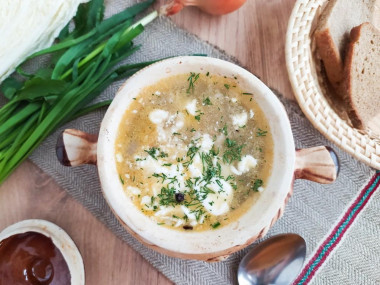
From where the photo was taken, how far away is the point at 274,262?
1254 mm

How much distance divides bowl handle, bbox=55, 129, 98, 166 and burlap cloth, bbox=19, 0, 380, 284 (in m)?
0.22

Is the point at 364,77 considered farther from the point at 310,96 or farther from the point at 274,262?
the point at 274,262

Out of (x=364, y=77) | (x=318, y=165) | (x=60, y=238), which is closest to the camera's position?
(x=318, y=165)

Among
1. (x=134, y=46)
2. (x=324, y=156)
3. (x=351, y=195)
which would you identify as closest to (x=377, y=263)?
(x=351, y=195)

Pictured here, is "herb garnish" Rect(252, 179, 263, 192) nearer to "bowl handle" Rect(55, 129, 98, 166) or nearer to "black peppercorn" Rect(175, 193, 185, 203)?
"black peppercorn" Rect(175, 193, 185, 203)

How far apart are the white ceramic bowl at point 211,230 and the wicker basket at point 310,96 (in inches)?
6.8

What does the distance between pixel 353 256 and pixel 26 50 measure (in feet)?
3.32

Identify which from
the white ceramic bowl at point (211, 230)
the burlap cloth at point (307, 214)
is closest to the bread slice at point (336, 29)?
the burlap cloth at point (307, 214)

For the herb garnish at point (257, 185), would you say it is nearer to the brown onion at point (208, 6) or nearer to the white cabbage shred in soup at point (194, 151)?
the white cabbage shred in soup at point (194, 151)

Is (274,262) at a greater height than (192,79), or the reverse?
(192,79)

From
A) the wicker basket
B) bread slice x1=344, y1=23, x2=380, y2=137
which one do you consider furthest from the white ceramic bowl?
bread slice x1=344, y1=23, x2=380, y2=137

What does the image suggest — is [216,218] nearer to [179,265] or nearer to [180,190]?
[180,190]

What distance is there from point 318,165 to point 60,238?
2.06 ft

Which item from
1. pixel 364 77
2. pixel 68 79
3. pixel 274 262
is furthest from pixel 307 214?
pixel 68 79
